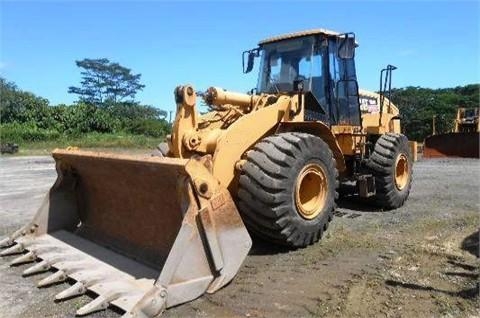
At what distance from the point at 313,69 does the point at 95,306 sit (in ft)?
14.1

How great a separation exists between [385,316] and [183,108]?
2781 mm

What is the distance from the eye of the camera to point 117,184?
5383 millimetres

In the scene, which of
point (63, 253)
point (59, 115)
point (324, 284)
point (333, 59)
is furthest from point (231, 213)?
point (59, 115)

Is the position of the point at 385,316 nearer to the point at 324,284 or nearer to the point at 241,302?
the point at 324,284

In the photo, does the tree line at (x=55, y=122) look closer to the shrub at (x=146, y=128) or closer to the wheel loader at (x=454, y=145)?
the shrub at (x=146, y=128)

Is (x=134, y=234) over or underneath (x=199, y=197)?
underneath

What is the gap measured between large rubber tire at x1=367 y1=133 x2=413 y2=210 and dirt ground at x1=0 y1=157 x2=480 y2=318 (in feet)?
1.61

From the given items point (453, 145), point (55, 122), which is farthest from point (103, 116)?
point (453, 145)

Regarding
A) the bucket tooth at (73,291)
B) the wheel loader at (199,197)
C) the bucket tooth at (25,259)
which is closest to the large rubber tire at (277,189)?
the wheel loader at (199,197)

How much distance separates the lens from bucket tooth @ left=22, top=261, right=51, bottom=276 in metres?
4.70

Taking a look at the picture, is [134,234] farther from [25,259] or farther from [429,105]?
[429,105]

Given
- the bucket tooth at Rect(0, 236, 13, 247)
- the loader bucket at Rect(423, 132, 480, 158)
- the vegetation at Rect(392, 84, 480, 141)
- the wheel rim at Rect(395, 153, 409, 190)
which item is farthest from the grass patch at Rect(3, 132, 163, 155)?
the bucket tooth at Rect(0, 236, 13, 247)

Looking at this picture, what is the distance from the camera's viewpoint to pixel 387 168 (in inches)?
297

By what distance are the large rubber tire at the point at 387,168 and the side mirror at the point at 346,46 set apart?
1.63 metres
